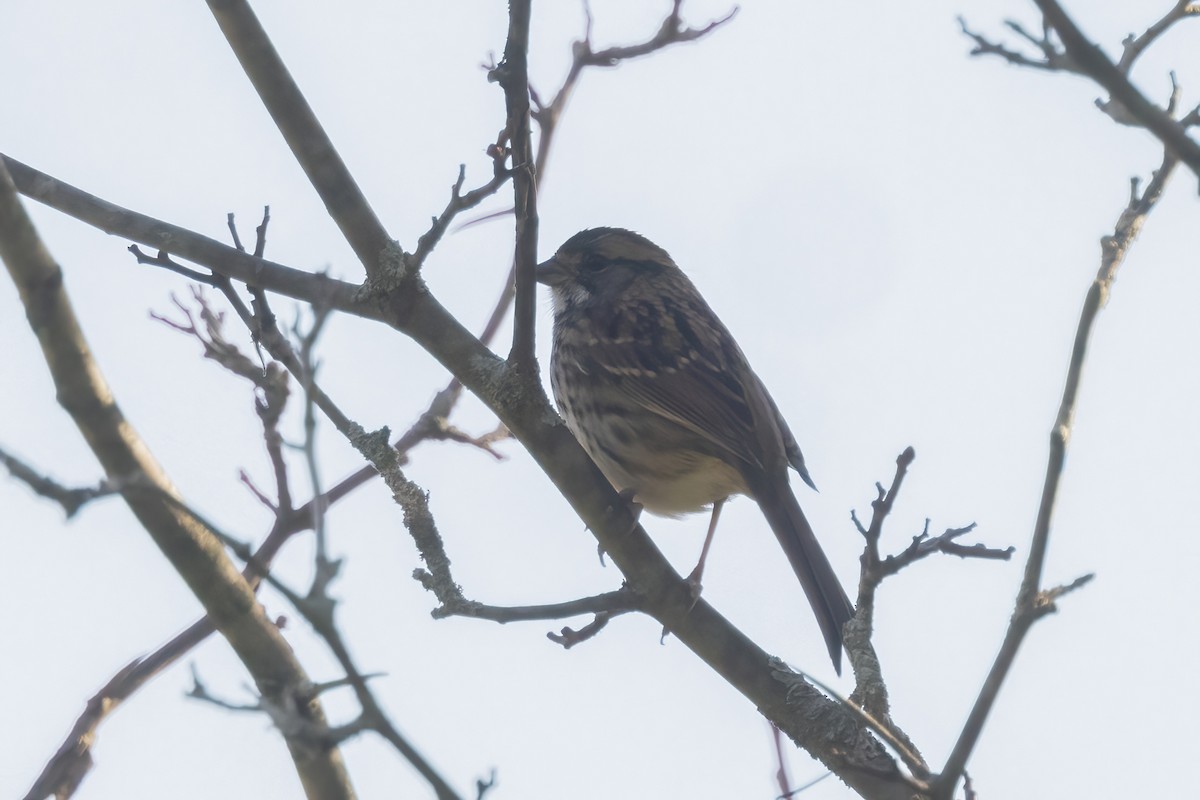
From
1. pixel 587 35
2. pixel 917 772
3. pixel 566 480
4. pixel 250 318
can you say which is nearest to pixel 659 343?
pixel 587 35

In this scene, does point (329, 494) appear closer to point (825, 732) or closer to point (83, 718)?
point (83, 718)

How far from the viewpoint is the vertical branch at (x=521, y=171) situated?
10.4 feet

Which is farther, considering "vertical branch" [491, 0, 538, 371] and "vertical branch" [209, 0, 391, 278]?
"vertical branch" [209, 0, 391, 278]

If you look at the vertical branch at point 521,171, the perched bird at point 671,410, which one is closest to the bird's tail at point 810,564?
the perched bird at point 671,410

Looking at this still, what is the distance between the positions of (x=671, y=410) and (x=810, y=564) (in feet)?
2.80

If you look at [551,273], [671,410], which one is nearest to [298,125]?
[671,410]

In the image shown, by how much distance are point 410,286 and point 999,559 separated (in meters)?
1.65

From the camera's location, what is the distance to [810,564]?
4707mm

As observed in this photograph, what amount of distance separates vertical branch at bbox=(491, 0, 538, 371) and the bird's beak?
7.75ft

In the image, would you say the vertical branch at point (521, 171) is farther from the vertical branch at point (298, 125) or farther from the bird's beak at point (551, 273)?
the bird's beak at point (551, 273)

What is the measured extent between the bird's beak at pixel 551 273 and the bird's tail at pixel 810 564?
5.04ft

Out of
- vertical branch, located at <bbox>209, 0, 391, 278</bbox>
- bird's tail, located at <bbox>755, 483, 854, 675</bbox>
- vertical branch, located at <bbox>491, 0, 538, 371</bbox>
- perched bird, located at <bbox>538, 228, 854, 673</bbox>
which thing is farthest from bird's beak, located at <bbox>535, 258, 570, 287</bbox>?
vertical branch, located at <bbox>491, 0, 538, 371</bbox>

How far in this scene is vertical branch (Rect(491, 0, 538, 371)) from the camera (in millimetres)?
3180

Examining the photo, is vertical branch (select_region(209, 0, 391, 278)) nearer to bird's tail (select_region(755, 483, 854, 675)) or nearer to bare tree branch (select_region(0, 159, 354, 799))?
bare tree branch (select_region(0, 159, 354, 799))
